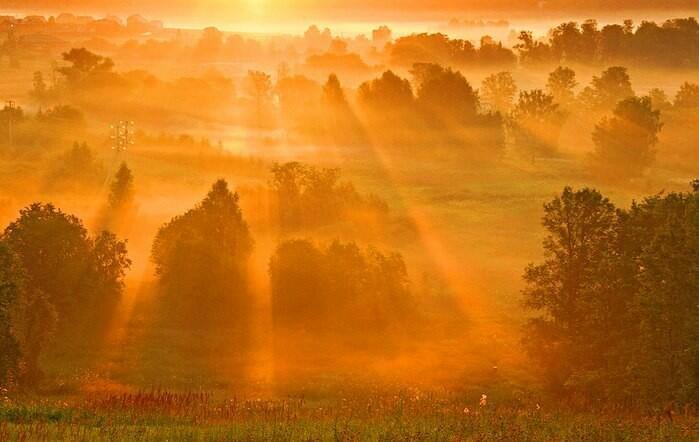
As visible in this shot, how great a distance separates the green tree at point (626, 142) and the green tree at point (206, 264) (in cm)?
8851

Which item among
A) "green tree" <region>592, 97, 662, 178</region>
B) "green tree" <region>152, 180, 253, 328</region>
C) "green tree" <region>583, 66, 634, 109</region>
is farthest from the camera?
"green tree" <region>583, 66, 634, 109</region>

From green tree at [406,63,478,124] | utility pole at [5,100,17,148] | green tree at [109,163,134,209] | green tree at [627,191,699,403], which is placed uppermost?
green tree at [406,63,478,124]

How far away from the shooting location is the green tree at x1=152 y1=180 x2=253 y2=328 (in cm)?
7462

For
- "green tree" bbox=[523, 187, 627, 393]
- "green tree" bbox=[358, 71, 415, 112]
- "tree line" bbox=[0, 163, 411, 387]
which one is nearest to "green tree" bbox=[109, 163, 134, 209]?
"tree line" bbox=[0, 163, 411, 387]

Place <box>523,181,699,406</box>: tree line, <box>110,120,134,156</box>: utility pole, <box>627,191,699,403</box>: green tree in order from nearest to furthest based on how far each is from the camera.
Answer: <box>627,191,699,403</box>: green tree
<box>523,181,699,406</box>: tree line
<box>110,120,134,156</box>: utility pole

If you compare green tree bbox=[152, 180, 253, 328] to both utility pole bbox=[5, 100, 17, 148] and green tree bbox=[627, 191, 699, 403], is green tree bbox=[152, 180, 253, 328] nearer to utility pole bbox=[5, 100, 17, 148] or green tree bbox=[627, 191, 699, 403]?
green tree bbox=[627, 191, 699, 403]

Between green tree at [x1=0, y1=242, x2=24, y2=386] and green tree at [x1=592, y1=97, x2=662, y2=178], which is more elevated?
green tree at [x1=592, y1=97, x2=662, y2=178]

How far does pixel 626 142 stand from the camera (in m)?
152

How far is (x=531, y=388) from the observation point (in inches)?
2335

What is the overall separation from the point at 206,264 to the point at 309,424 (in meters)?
50.8

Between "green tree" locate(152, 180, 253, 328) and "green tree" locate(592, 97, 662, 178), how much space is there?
88.5 meters

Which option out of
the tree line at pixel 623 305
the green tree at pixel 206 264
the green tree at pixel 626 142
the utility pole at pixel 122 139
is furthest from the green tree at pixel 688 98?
the tree line at pixel 623 305

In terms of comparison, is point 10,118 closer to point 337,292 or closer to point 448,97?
point 448,97

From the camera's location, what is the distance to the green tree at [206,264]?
7462cm
